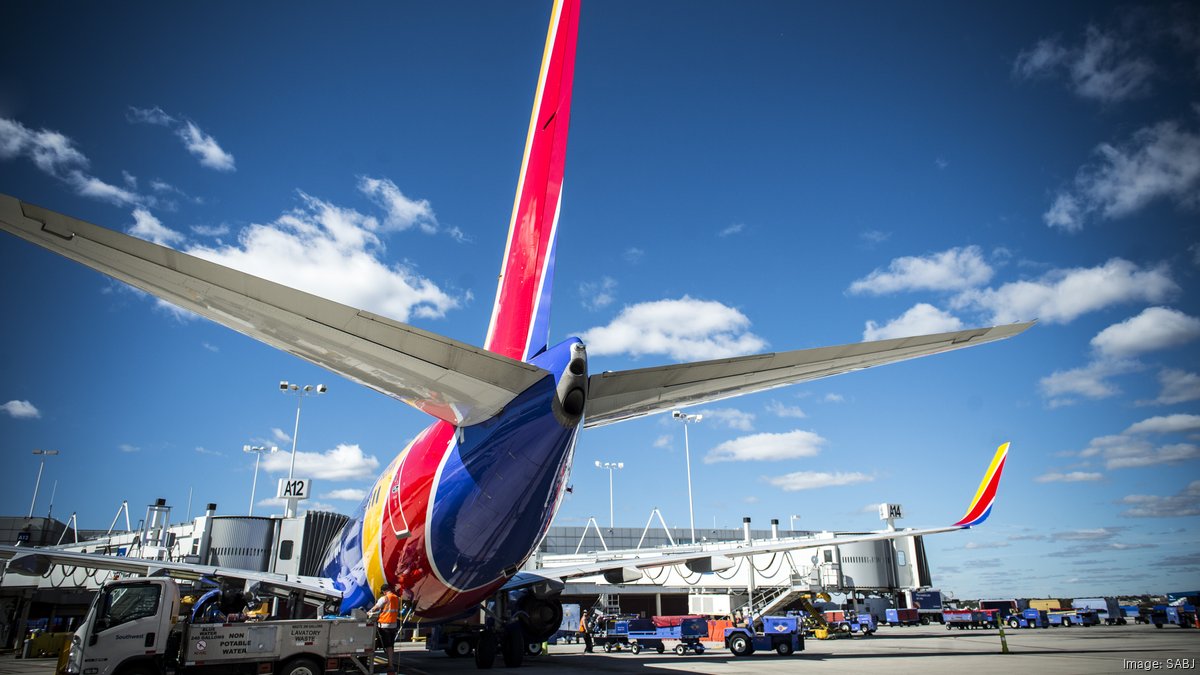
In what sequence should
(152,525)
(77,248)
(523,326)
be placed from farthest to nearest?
(152,525)
(523,326)
(77,248)

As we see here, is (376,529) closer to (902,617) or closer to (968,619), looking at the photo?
(968,619)

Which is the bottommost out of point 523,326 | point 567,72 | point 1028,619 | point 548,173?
point 1028,619

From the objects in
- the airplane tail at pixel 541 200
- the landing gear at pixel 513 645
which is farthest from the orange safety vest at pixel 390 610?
the airplane tail at pixel 541 200

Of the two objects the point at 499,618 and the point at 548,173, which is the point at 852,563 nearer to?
the point at 499,618

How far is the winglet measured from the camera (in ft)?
59.3

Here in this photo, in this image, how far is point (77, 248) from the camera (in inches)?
175

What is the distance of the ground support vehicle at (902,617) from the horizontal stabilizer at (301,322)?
51290 mm

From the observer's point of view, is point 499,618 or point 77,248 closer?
point 77,248

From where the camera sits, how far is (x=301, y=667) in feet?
37.1

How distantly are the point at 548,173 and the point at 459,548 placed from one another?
662 cm

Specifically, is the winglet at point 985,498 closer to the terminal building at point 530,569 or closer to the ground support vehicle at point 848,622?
the terminal building at point 530,569

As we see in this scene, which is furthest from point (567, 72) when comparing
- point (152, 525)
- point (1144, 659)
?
point (152, 525)

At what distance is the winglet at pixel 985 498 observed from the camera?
59.3 ft

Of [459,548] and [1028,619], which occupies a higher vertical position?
[459,548]
